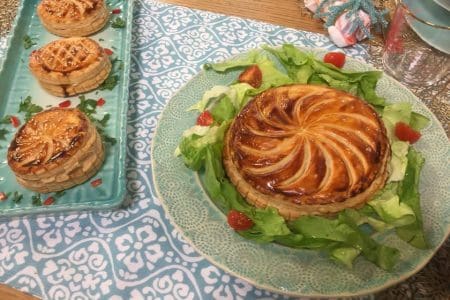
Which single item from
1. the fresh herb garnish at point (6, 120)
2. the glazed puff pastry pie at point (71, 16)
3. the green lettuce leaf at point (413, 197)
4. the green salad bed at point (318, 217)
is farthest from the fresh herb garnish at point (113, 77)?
the green lettuce leaf at point (413, 197)

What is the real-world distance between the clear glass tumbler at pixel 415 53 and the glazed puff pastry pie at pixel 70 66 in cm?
243

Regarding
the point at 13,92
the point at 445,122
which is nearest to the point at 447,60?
the point at 445,122

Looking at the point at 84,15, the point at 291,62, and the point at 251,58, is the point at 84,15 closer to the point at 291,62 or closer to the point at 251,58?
the point at 251,58

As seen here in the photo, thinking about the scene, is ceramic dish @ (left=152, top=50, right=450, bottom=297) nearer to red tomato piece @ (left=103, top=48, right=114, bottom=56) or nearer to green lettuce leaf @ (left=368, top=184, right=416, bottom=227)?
green lettuce leaf @ (left=368, top=184, right=416, bottom=227)

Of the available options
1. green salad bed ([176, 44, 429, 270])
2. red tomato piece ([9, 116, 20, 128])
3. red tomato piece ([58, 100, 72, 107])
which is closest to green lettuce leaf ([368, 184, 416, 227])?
green salad bed ([176, 44, 429, 270])

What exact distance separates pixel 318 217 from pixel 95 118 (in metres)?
1.87

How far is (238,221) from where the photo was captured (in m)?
2.42

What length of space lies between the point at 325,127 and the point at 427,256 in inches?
37.4

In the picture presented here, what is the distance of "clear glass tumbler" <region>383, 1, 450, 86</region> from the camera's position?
362 cm

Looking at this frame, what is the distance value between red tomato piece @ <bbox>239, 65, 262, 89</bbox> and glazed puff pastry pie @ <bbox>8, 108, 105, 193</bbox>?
3.75 feet

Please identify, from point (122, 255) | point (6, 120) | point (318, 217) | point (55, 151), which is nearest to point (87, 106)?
point (6, 120)

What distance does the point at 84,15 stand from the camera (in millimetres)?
3779

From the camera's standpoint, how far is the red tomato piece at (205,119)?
2912 millimetres

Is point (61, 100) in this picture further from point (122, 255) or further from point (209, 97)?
point (122, 255)
